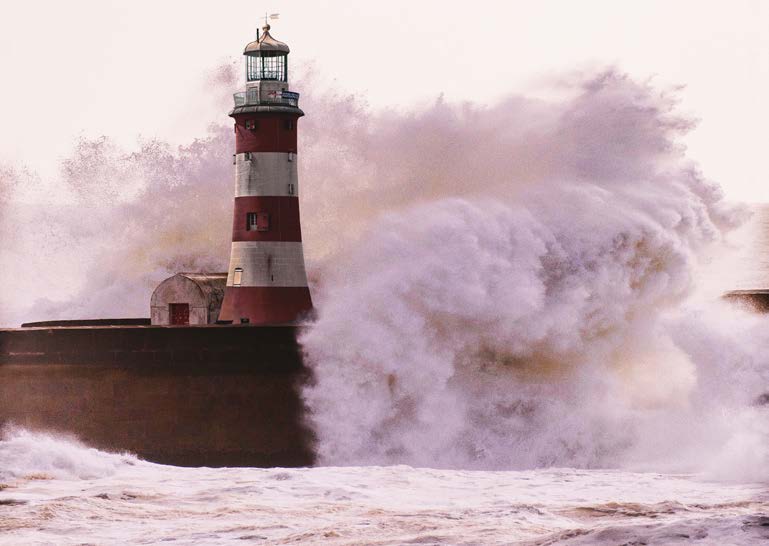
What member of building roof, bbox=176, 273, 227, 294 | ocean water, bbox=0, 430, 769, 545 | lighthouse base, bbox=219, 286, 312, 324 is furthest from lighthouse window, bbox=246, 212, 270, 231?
ocean water, bbox=0, 430, 769, 545

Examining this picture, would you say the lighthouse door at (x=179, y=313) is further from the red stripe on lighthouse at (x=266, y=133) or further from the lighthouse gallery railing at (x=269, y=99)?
the lighthouse gallery railing at (x=269, y=99)

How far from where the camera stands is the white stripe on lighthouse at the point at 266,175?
22703 millimetres

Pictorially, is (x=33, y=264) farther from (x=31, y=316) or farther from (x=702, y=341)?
(x=702, y=341)

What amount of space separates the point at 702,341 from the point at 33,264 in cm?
1316

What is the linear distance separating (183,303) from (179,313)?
149 mm

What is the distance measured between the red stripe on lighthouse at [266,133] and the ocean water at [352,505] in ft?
14.4

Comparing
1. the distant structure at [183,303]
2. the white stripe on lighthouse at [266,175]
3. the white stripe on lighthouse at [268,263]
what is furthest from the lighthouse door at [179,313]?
the white stripe on lighthouse at [266,175]

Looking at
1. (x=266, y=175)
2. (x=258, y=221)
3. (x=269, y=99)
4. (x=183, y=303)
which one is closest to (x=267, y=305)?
(x=258, y=221)

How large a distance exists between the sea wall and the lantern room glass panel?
3.69 meters

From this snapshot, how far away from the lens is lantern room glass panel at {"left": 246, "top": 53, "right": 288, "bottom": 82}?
23109 mm

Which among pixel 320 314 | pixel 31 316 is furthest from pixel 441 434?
pixel 31 316

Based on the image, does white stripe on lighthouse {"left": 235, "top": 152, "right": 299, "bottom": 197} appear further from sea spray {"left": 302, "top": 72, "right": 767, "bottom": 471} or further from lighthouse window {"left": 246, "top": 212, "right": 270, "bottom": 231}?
sea spray {"left": 302, "top": 72, "right": 767, "bottom": 471}

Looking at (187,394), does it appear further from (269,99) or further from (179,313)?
(269,99)

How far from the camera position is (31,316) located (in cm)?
2917
